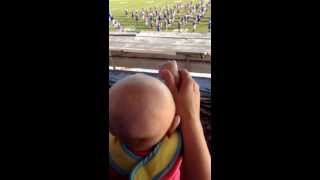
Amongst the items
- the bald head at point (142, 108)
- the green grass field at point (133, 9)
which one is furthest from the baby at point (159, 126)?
the green grass field at point (133, 9)

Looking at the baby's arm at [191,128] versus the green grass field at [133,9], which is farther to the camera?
the green grass field at [133,9]

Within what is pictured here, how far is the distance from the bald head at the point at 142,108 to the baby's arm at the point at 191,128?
28mm

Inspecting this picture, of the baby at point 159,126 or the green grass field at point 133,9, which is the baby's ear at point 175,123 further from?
the green grass field at point 133,9

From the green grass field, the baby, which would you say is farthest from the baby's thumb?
the green grass field

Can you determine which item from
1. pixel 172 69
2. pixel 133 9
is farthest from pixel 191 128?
pixel 133 9

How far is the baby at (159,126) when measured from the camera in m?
0.94

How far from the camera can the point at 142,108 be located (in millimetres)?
940

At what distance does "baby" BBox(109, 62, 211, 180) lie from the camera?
0.94 meters

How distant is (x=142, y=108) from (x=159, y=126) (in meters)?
0.06

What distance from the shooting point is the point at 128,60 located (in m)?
1.09

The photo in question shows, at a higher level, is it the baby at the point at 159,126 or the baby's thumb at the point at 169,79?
the baby's thumb at the point at 169,79
